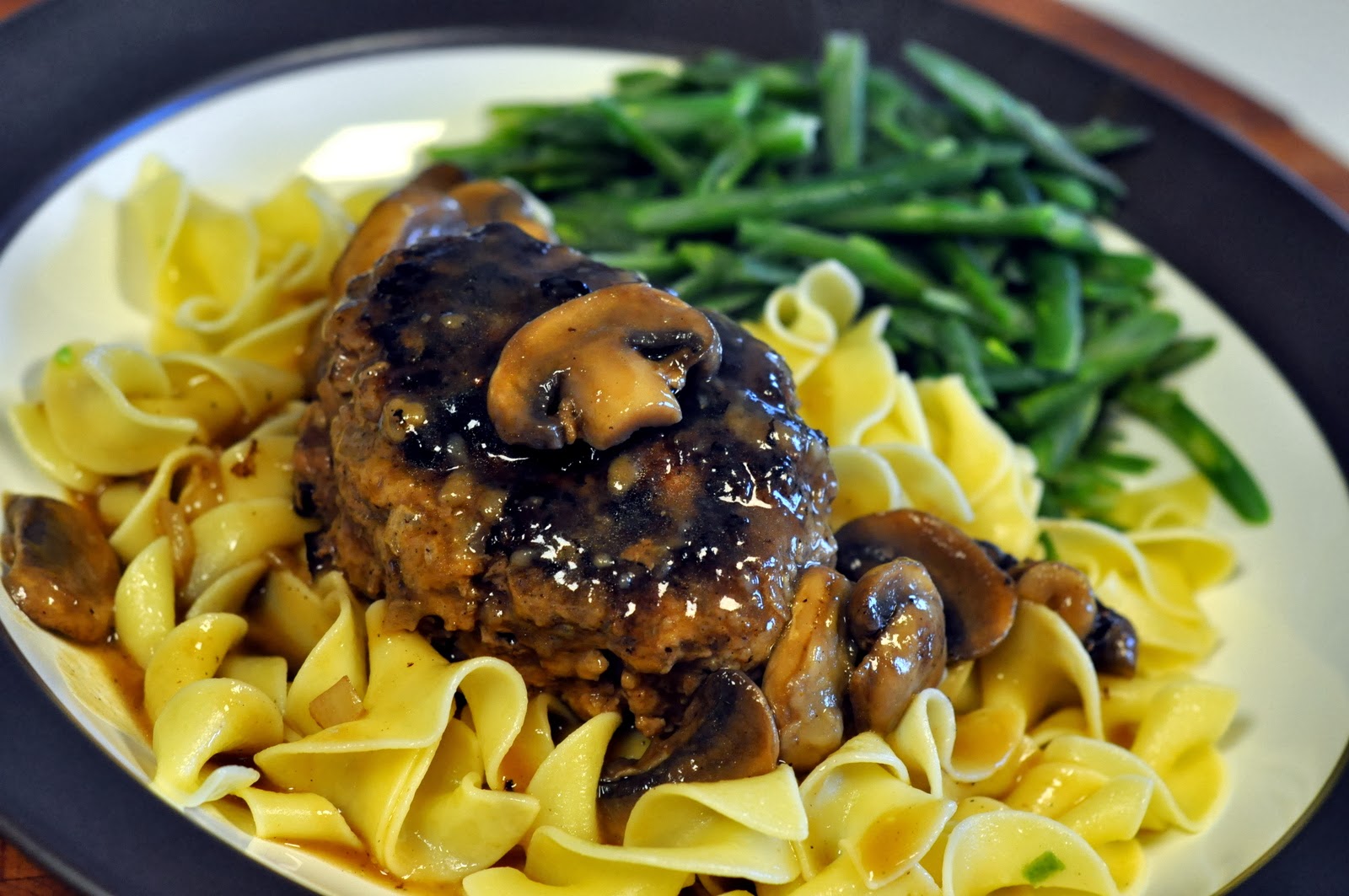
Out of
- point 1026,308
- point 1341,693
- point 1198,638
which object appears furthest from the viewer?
point 1026,308

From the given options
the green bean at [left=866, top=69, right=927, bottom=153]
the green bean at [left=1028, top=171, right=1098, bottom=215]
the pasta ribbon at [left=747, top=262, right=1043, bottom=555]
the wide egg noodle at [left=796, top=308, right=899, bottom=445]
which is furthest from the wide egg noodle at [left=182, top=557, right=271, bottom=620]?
the green bean at [left=1028, top=171, right=1098, bottom=215]

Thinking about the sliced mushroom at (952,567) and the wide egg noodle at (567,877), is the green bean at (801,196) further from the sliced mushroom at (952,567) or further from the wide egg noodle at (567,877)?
the wide egg noodle at (567,877)

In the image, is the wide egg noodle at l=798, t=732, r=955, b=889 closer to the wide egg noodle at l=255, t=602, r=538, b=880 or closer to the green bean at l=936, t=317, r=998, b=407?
the wide egg noodle at l=255, t=602, r=538, b=880

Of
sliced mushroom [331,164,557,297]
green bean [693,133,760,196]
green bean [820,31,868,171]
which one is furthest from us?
green bean [820,31,868,171]

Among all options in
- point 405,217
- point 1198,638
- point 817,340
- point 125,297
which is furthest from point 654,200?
point 1198,638

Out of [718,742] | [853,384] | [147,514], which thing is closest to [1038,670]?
[718,742]

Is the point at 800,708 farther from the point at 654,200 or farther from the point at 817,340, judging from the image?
the point at 654,200

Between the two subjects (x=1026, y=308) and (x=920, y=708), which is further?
(x=1026, y=308)
